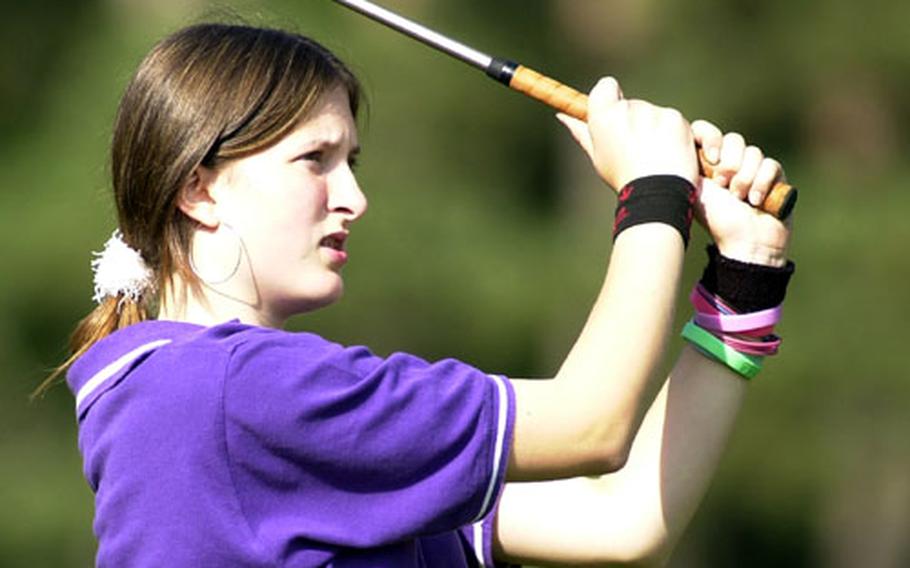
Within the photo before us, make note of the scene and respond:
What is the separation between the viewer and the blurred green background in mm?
15555

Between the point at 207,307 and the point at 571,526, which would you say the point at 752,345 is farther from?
the point at 207,307

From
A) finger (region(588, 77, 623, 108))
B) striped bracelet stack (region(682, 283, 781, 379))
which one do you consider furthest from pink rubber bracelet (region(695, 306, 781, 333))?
finger (region(588, 77, 623, 108))

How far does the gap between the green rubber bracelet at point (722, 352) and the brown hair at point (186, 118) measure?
0.64m

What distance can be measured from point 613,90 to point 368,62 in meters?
12.2

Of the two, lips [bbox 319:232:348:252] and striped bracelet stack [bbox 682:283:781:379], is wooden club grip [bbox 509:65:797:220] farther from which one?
lips [bbox 319:232:348:252]

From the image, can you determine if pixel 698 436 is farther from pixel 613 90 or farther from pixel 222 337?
→ pixel 222 337

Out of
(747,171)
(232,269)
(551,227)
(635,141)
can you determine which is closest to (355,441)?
(232,269)

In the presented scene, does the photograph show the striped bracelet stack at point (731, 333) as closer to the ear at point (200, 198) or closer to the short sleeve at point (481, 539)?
the short sleeve at point (481, 539)

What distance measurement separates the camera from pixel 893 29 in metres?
15.6

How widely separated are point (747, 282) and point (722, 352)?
15 centimetres

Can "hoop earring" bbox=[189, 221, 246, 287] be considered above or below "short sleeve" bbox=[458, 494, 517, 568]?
above

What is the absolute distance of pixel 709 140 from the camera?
318 cm

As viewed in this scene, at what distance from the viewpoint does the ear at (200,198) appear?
320cm

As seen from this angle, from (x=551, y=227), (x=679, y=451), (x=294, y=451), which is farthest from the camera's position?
(x=551, y=227)
